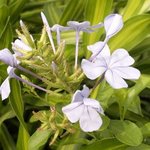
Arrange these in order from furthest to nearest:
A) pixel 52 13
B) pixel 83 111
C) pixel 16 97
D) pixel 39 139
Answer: pixel 52 13
pixel 16 97
pixel 39 139
pixel 83 111

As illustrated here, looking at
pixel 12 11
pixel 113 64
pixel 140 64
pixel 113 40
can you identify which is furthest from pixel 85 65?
pixel 12 11

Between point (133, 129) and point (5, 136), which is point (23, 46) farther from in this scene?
point (5, 136)

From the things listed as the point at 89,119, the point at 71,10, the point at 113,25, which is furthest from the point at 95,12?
the point at 89,119

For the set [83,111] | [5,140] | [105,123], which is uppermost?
[83,111]

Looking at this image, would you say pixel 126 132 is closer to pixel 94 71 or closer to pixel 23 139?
pixel 94 71

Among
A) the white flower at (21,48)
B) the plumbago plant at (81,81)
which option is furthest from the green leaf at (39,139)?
the white flower at (21,48)

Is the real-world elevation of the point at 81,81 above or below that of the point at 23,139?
above

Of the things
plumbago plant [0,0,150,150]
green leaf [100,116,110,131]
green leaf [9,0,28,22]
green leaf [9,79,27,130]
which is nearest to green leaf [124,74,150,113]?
plumbago plant [0,0,150,150]
